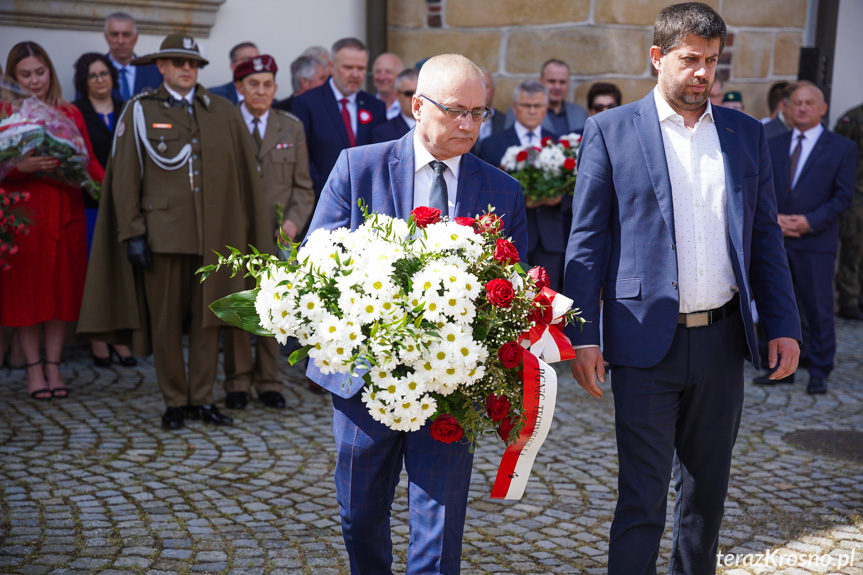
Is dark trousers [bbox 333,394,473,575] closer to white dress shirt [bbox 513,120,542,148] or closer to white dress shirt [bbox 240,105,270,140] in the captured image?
white dress shirt [bbox 240,105,270,140]

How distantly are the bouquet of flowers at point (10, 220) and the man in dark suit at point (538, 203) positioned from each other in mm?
3588

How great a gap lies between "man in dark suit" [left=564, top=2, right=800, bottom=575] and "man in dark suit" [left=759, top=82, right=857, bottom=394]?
450 cm

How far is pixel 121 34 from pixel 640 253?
586 cm

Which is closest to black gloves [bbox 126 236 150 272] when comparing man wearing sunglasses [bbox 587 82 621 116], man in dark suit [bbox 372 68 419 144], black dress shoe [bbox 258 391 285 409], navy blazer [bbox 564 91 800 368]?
black dress shoe [bbox 258 391 285 409]

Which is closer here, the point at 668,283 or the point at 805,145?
the point at 668,283

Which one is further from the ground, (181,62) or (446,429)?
(181,62)

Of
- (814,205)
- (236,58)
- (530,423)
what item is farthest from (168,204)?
(814,205)

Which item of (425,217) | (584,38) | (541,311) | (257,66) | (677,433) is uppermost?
(584,38)

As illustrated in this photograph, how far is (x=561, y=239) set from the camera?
25.9 ft

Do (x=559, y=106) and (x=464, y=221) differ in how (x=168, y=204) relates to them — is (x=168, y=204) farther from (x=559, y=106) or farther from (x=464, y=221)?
(x=559, y=106)

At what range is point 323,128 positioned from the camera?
7.80 meters

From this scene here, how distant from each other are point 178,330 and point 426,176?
327 cm

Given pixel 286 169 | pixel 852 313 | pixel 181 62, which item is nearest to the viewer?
pixel 181 62

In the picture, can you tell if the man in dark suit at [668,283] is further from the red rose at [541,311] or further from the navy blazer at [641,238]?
the red rose at [541,311]
